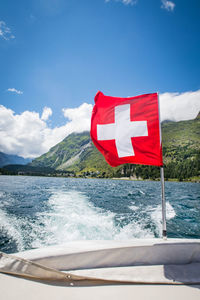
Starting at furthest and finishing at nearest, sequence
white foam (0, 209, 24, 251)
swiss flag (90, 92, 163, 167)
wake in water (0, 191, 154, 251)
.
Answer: wake in water (0, 191, 154, 251) < white foam (0, 209, 24, 251) < swiss flag (90, 92, 163, 167)

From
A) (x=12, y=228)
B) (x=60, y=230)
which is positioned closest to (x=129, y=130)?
(x=60, y=230)

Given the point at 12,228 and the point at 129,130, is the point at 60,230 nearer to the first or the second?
the point at 12,228

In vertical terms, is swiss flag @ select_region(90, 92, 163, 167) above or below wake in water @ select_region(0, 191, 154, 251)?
above

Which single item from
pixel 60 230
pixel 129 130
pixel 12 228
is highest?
pixel 129 130

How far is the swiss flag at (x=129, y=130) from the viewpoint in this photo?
3.29 meters

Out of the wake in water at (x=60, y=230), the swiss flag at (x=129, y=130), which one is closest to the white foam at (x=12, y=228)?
the wake in water at (x=60, y=230)

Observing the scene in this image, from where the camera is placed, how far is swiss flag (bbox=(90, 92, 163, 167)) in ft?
10.8

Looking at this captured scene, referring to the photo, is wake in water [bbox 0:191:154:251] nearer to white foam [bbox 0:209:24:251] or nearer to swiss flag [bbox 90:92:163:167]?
white foam [bbox 0:209:24:251]

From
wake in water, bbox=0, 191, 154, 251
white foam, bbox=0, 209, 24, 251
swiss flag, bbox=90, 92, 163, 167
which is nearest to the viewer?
swiss flag, bbox=90, 92, 163, 167

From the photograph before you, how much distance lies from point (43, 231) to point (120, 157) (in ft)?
21.6

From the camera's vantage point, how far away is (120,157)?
3.46 meters

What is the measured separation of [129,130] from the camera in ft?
11.2

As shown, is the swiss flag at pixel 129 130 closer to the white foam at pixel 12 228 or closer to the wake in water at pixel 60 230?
the wake in water at pixel 60 230

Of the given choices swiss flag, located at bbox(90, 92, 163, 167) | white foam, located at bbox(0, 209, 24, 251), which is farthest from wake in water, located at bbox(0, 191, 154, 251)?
swiss flag, located at bbox(90, 92, 163, 167)
